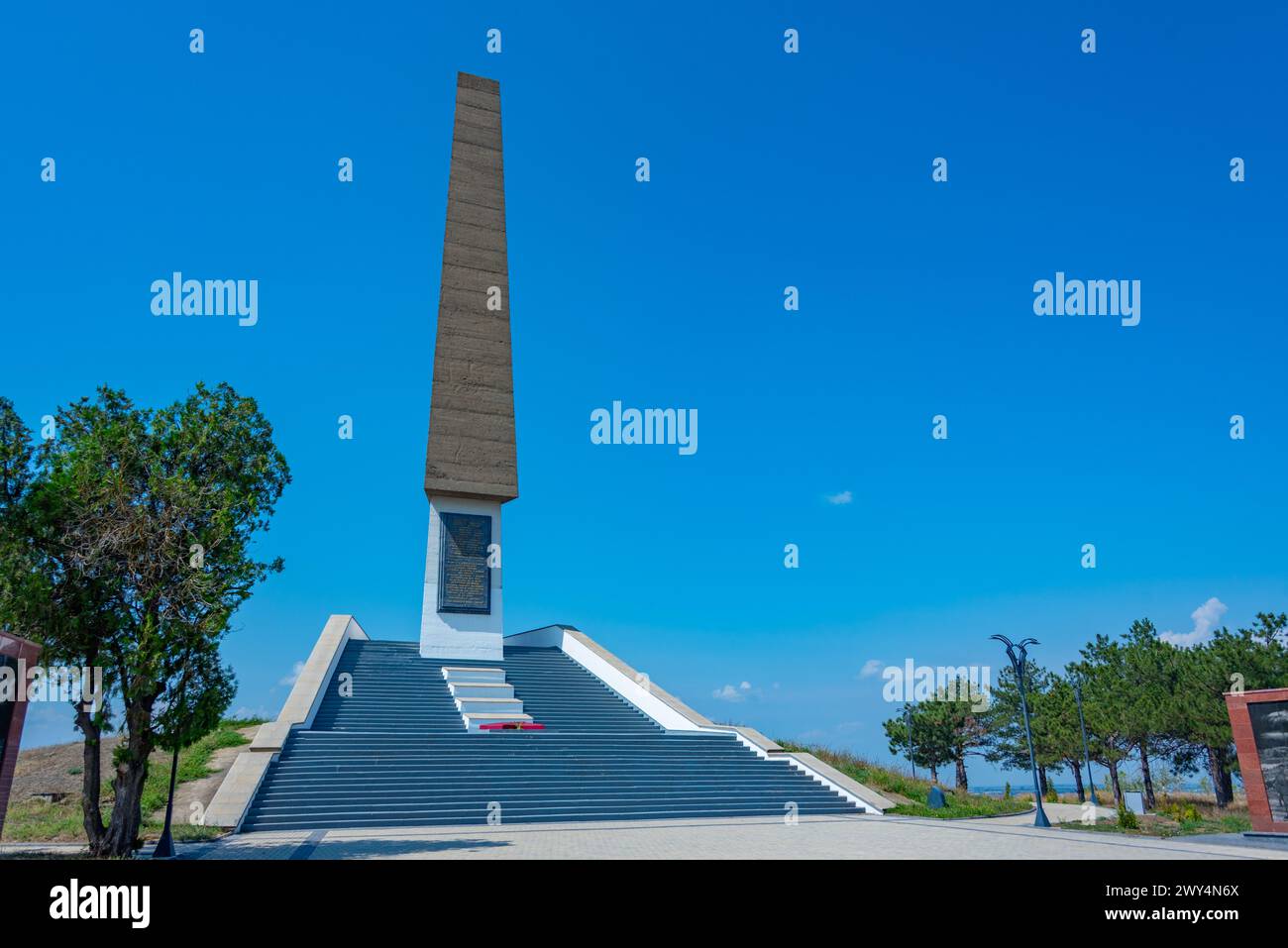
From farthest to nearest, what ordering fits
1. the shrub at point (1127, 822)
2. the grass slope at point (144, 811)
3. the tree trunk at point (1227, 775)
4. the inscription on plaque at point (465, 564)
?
the tree trunk at point (1227, 775)
the inscription on plaque at point (465, 564)
the shrub at point (1127, 822)
the grass slope at point (144, 811)

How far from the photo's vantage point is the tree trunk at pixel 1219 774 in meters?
26.8

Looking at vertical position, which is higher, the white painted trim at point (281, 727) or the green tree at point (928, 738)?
the white painted trim at point (281, 727)

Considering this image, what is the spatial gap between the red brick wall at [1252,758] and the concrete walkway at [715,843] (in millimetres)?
971

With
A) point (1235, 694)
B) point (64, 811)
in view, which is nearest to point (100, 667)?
point (64, 811)

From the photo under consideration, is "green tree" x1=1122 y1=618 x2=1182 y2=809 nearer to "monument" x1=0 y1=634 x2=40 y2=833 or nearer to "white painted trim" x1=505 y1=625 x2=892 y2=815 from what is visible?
"white painted trim" x1=505 y1=625 x2=892 y2=815

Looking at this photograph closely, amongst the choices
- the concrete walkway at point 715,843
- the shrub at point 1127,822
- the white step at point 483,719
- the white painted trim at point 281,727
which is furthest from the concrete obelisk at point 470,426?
the shrub at point 1127,822

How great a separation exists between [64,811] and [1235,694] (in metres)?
20.9

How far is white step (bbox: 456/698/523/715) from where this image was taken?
19.8m

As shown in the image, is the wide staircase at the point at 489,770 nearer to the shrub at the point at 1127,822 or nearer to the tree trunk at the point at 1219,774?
the shrub at the point at 1127,822

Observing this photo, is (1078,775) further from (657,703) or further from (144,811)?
(144,811)

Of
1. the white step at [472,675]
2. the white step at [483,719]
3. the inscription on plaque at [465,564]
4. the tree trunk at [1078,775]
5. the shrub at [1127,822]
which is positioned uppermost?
the inscription on plaque at [465,564]

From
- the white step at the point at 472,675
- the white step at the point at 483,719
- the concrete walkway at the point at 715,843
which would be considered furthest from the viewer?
the white step at the point at 472,675

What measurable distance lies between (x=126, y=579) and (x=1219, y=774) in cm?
3248

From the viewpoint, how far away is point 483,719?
19.2 meters
